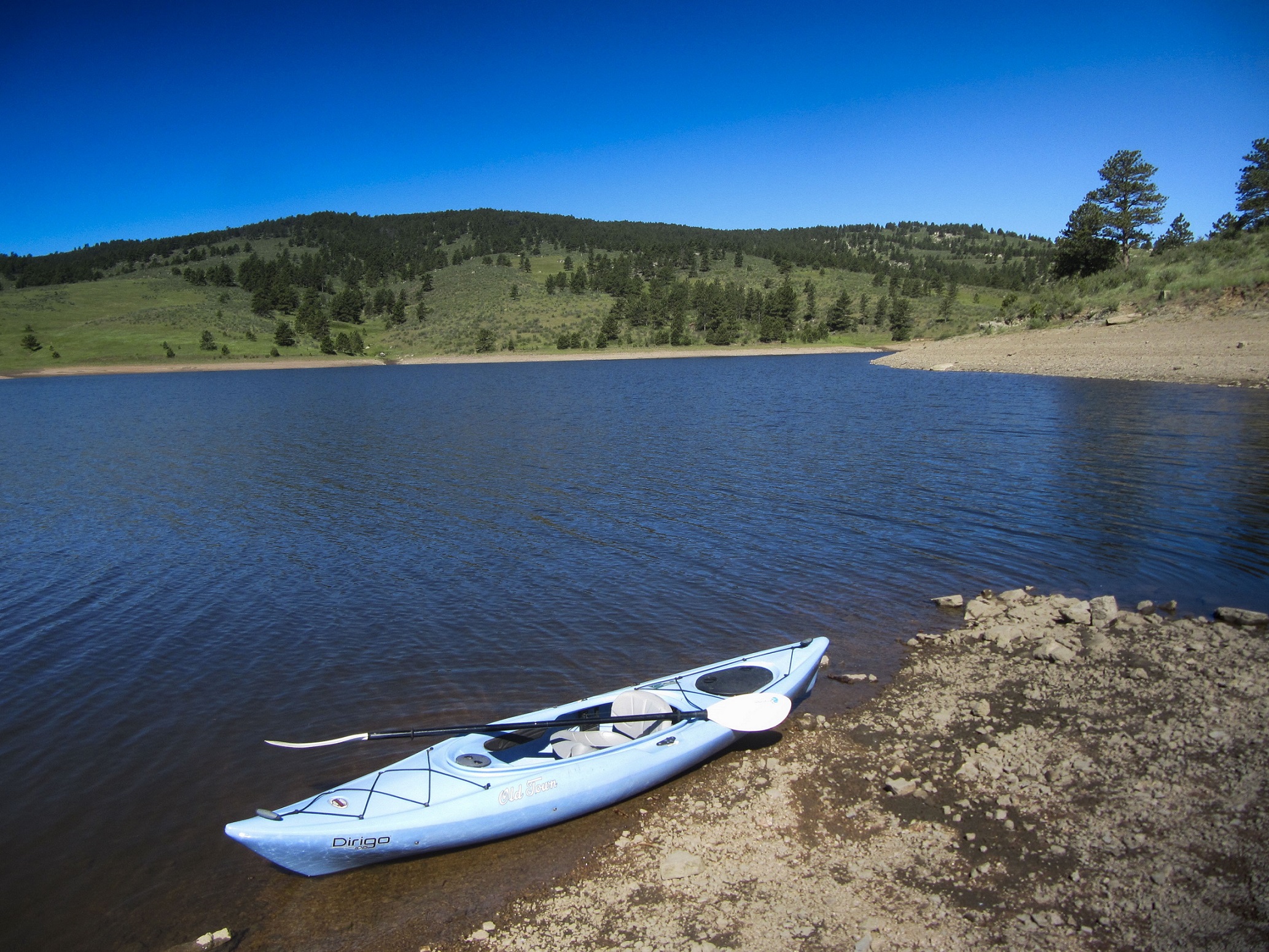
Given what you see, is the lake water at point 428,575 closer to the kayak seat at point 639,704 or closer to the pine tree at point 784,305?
the kayak seat at point 639,704

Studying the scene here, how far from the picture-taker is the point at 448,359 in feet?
323

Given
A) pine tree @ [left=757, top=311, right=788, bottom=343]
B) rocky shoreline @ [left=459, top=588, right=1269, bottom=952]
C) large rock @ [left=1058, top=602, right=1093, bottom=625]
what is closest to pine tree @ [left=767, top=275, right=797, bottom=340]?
pine tree @ [left=757, top=311, right=788, bottom=343]

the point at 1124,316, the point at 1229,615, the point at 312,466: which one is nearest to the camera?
the point at 1229,615

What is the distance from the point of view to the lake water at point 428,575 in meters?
7.84

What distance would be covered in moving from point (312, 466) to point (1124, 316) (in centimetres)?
4948

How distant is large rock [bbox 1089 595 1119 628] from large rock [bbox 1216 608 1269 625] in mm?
1370

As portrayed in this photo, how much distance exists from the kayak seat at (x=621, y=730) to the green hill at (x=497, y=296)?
53481 millimetres

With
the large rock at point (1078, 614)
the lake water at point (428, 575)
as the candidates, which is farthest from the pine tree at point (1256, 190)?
the large rock at point (1078, 614)

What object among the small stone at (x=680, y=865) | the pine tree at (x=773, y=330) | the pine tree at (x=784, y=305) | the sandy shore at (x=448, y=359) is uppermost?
the pine tree at (x=784, y=305)

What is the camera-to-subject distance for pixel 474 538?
17.6 m

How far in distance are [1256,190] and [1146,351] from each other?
79.9 feet

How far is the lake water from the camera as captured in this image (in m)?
7.84

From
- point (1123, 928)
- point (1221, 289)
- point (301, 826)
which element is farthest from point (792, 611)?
point (1221, 289)

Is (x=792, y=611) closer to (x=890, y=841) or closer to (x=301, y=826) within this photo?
(x=890, y=841)
